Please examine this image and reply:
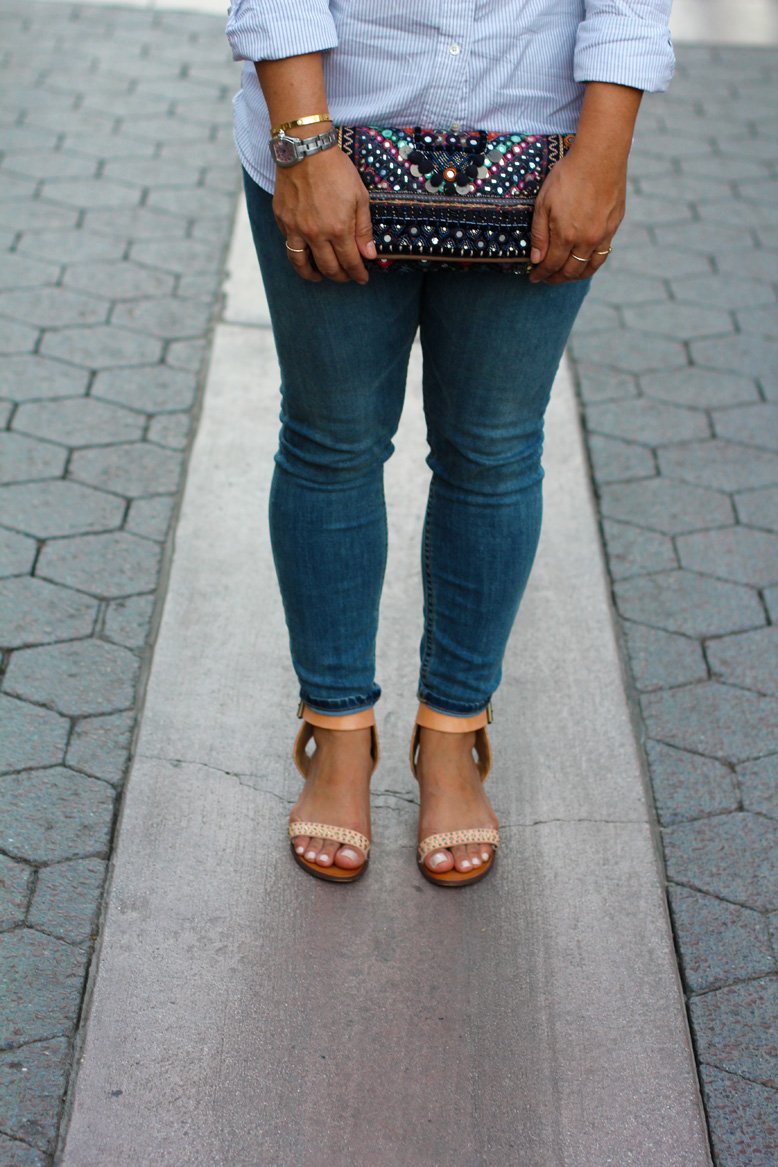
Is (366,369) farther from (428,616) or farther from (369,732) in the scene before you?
(369,732)

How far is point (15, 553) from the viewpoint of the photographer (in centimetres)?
234

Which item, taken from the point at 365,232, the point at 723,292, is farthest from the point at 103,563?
the point at 723,292

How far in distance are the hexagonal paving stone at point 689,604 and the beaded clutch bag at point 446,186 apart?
124cm

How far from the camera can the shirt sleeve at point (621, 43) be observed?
1.25 m

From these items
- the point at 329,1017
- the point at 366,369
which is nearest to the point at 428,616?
the point at 366,369

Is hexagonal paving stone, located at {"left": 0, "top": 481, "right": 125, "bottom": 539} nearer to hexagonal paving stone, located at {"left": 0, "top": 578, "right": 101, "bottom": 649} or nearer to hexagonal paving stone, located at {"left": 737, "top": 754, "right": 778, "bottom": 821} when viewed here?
hexagonal paving stone, located at {"left": 0, "top": 578, "right": 101, "bottom": 649}

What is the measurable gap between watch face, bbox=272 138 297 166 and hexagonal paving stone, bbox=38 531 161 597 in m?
1.22

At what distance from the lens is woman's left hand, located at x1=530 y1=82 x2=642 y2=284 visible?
1271 millimetres

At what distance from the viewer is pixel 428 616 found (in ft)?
5.75

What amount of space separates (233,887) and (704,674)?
1091mm

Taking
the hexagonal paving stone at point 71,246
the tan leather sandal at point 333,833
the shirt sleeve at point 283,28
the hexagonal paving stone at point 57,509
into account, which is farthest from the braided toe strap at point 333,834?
the hexagonal paving stone at point 71,246

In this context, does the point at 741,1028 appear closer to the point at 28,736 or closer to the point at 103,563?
the point at 28,736

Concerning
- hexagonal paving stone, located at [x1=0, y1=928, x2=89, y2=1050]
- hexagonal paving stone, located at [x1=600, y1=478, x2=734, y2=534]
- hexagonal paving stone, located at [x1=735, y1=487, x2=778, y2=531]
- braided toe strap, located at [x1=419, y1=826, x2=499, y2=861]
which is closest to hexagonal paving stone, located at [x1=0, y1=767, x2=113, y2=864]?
hexagonal paving stone, located at [x1=0, y1=928, x2=89, y2=1050]

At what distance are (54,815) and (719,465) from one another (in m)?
1.92
